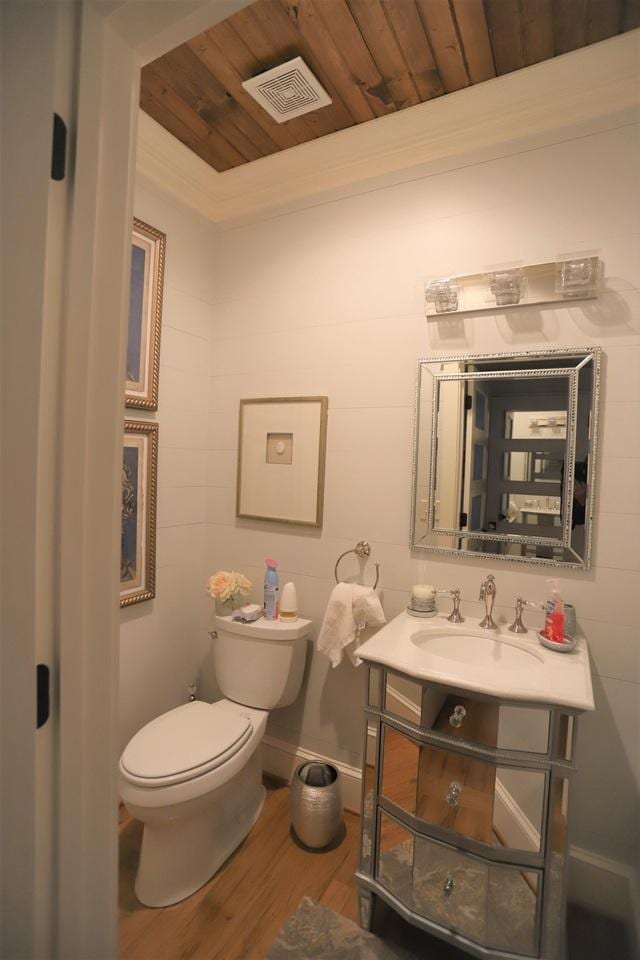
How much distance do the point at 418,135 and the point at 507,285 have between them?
70 centimetres

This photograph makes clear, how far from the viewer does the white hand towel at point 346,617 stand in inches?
67.1

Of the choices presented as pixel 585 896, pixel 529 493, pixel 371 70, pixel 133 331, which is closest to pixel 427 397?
pixel 529 493

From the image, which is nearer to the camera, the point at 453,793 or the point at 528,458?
the point at 453,793

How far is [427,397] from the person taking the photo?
1702 millimetres

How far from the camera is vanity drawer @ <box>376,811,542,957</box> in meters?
1.13

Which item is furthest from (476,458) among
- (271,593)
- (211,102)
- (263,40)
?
(211,102)

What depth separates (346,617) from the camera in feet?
5.65

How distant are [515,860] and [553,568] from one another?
0.82 m

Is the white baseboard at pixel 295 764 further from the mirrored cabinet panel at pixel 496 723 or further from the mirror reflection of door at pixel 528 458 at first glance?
the mirror reflection of door at pixel 528 458

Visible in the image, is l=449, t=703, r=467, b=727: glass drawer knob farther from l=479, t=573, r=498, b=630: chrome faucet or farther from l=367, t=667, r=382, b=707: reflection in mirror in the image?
l=479, t=573, r=498, b=630: chrome faucet

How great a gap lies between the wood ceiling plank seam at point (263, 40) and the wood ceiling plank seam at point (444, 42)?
0.39 metres

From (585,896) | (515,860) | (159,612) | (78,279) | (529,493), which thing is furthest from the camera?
(159,612)

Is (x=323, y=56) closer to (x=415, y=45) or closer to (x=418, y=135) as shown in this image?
(x=415, y=45)

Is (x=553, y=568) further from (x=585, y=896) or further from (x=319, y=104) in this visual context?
(x=319, y=104)
